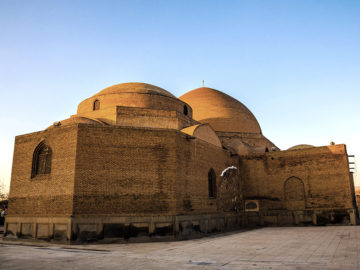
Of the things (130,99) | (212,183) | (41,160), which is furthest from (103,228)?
(130,99)

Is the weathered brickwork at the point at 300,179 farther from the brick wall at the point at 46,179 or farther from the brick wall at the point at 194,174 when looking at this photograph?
the brick wall at the point at 46,179

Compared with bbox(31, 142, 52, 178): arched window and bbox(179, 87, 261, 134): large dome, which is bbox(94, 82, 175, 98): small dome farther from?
bbox(179, 87, 261, 134): large dome

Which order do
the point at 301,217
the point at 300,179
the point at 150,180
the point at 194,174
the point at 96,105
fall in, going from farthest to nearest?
the point at 300,179, the point at 301,217, the point at 96,105, the point at 194,174, the point at 150,180

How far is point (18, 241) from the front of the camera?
1227 centimetres

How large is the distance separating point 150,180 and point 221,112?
524 inches

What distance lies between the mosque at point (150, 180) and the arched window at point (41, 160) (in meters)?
0.04

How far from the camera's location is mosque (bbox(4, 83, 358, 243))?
37.9ft

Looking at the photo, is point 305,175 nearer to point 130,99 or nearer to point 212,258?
point 130,99

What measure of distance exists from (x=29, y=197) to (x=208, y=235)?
7916mm

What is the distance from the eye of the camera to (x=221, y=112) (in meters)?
24.2

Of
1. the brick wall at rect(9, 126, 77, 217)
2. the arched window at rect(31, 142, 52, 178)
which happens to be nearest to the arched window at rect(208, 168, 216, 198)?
the brick wall at rect(9, 126, 77, 217)

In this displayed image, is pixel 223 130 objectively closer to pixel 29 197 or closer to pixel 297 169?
pixel 297 169

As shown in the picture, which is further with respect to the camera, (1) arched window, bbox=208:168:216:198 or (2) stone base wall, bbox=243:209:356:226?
(2) stone base wall, bbox=243:209:356:226

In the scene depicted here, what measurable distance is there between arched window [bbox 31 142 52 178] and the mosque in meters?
0.04
